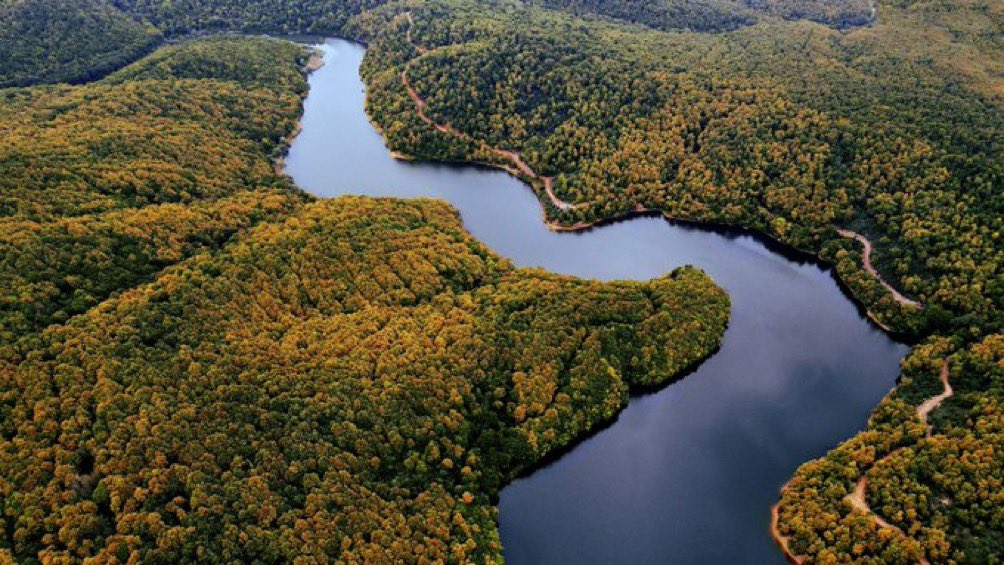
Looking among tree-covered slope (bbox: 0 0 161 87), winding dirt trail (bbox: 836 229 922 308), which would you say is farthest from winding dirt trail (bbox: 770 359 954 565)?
tree-covered slope (bbox: 0 0 161 87)

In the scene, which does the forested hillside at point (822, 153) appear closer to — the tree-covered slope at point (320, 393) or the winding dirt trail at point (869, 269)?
the winding dirt trail at point (869, 269)

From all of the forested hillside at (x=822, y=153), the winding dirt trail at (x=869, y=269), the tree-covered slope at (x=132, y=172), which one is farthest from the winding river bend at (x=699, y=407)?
the tree-covered slope at (x=132, y=172)

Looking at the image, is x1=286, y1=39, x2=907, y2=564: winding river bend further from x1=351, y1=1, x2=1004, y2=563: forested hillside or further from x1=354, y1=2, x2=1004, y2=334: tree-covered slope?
x1=354, y1=2, x2=1004, y2=334: tree-covered slope

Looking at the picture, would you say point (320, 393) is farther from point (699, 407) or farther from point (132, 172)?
point (132, 172)

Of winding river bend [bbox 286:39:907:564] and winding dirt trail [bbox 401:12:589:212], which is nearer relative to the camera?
winding river bend [bbox 286:39:907:564]

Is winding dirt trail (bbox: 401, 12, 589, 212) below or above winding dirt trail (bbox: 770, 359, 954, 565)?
above

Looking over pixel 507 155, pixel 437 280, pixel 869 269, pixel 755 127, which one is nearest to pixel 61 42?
pixel 507 155
